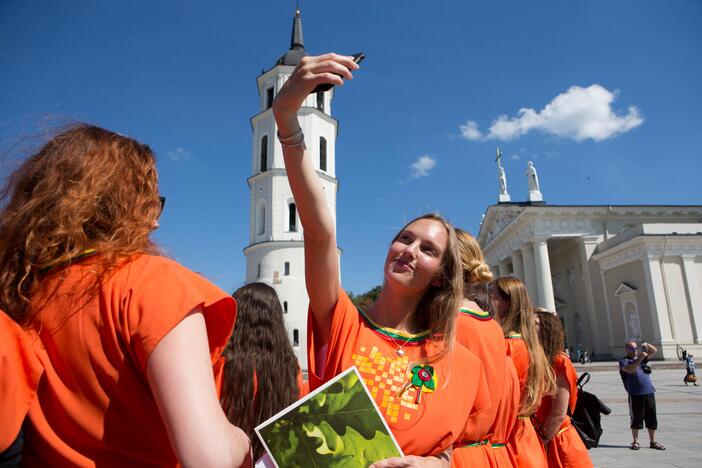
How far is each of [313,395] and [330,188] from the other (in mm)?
37212

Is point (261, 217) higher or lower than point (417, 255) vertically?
higher

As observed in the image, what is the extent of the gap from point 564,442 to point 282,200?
1333 inches

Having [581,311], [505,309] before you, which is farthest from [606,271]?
[505,309]

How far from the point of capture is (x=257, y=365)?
3.17 metres

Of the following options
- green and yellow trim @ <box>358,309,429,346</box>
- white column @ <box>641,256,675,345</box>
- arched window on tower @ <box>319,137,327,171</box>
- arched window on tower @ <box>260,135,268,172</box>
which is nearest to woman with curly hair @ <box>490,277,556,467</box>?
green and yellow trim @ <box>358,309,429,346</box>

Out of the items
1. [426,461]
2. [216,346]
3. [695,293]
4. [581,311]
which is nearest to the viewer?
[216,346]

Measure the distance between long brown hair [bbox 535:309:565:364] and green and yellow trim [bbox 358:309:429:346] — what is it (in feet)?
8.45

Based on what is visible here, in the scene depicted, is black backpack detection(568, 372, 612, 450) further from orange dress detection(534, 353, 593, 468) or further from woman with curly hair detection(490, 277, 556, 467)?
woman with curly hair detection(490, 277, 556, 467)

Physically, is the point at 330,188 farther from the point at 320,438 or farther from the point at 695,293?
the point at 320,438

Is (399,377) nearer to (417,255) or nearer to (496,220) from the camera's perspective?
(417,255)

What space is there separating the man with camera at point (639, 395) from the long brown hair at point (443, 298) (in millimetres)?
7298

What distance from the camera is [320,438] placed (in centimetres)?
151

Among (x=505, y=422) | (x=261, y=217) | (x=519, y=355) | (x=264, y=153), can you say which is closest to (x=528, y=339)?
(x=519, y=355)

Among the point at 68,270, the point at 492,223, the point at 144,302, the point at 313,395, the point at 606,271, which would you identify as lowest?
the point at 313,395
